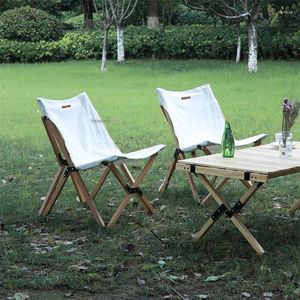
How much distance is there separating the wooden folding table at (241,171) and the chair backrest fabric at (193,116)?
126 centimetres

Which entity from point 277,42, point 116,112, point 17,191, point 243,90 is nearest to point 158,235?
point 17,191

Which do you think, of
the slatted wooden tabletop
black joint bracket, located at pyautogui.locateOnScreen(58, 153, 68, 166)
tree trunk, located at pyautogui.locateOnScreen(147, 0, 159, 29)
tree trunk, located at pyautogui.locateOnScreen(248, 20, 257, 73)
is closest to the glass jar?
the slatted wooden tabletop

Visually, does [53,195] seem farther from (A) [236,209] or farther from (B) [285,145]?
(B) [285,145]

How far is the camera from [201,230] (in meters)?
4.70

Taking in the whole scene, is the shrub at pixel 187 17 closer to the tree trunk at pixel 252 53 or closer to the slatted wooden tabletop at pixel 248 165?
the tree trunk at pixel 252 53

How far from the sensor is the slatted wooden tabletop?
14.1 feet

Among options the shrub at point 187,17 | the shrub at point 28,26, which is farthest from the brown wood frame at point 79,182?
the shrub at point 187,17

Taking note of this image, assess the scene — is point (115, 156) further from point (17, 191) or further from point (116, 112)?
point (116, 112)

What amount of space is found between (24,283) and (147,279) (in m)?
0.70

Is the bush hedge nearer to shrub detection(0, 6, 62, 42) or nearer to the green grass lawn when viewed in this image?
shrub detection(0, 6, 62, 42)

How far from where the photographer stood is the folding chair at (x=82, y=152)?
17.1ft

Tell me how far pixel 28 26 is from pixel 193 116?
55.3 feet

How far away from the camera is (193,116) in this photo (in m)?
6.40

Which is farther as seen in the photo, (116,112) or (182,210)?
(116,112)
